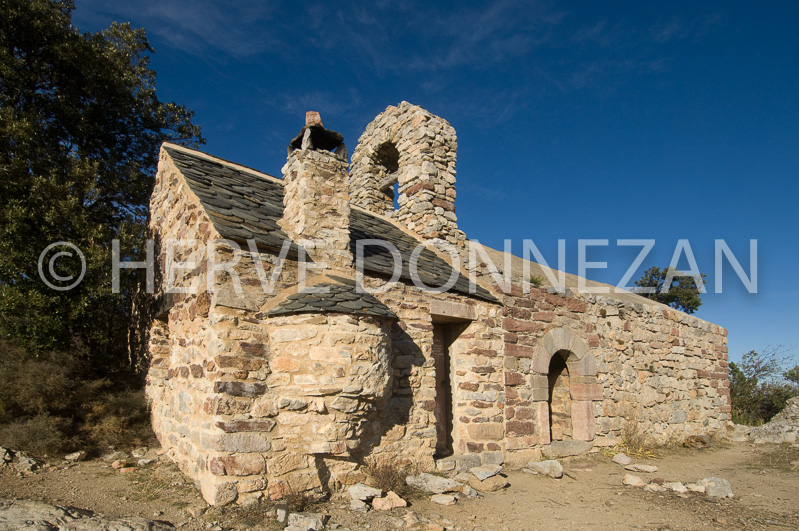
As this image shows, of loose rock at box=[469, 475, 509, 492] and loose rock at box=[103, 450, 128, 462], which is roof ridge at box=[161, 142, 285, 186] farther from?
loose rock at box=[469, 475, 509, 492]

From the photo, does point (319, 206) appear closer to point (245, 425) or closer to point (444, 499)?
point (245, 425)

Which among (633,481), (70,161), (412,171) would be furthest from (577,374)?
(70,161)

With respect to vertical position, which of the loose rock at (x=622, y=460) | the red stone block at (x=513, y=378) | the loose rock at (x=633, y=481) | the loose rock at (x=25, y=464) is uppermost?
the red stone block at (x=513, y=378)

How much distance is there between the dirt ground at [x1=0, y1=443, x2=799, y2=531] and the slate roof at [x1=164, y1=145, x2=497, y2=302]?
8.76ft

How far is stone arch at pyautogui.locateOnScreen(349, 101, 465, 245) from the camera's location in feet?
32.4

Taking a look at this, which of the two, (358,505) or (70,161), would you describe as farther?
(70,161)

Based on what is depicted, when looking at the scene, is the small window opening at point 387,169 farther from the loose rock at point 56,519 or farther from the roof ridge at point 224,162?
the loose rock at point 56,519

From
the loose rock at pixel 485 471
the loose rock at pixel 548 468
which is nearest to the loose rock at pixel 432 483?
the loose rock at pixel 485 471

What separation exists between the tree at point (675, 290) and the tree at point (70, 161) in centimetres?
1944

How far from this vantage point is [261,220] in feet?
20.6

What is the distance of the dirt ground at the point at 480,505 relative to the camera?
4.84m

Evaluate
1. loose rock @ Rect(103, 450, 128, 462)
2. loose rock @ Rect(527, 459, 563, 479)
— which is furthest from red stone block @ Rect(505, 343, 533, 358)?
loose rock @ Rect(103, 450, 128, 462)

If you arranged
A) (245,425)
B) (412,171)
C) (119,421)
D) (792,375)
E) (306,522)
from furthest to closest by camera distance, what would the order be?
(792,375) → (412,171) → (119,421) → (245,425) → (306,522)

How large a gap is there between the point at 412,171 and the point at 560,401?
5102 millimetres
